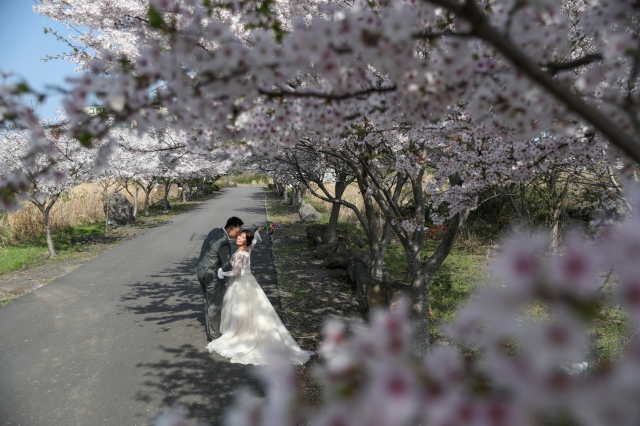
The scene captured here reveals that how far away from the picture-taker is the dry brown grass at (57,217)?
563 inches

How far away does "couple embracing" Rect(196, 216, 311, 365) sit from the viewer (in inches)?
231

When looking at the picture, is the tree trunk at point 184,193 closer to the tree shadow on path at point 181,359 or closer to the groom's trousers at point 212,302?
the tree shadow on path at point 181,359

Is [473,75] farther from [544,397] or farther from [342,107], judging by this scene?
[544,397]

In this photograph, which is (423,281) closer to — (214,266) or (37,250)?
(214,266)

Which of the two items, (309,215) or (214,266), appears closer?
(214,266)

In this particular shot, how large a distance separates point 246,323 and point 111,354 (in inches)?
74.7

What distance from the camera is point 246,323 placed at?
6.12 metres

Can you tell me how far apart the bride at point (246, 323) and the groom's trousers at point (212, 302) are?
0.09 m

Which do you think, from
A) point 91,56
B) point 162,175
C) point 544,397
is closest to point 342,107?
point 544,397

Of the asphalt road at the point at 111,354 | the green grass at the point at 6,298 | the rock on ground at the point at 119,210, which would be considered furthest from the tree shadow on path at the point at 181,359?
the rock on ground at the point at 119,210

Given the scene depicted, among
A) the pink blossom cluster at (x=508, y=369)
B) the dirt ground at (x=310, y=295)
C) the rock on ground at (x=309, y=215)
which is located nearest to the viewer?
the pink blossom cluster at (x=508, y=369)

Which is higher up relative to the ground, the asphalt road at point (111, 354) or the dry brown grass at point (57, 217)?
the dry brown grass at point (57, 217)

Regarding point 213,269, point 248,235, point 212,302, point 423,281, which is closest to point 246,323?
point 212,302

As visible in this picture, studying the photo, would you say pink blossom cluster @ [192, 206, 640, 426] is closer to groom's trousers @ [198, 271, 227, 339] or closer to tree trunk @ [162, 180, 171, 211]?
groom's trousers @ [198, 271, 227, 339]
